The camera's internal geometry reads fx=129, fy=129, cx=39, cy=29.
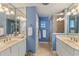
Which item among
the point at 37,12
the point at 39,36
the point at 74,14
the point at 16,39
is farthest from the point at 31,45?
the point at 74,14

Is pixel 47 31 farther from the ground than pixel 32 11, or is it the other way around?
pixel 32 11

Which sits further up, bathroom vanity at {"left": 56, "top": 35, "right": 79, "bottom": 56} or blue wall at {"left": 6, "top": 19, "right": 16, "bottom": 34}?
blue wall at {"left": 6, "top": 19, "right": 16, "bottom": 34}

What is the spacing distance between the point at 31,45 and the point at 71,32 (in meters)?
1.24

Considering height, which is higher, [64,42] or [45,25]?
[45,25]

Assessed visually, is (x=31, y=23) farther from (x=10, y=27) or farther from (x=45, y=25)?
(x=10, y=27)

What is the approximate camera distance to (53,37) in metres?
3.22

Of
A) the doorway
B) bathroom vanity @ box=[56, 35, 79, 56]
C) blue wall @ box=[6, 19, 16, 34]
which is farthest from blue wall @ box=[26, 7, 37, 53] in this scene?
bathroom vanity @ box=[56, 35, 79, 56]

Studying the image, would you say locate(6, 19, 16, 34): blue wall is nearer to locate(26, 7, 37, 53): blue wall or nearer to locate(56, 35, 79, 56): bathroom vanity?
locate(26, 7, 37, 53): blue wall

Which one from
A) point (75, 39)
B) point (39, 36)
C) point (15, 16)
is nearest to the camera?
point (75, 39)

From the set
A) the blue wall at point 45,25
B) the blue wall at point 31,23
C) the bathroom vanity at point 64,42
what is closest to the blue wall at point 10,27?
the blue wall at point 31,23

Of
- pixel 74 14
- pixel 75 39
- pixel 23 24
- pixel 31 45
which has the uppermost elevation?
pixel 74 14

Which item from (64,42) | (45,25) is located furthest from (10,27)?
(64,42)

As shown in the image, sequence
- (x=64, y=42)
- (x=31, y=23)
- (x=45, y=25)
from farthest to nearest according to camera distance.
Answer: (x=31, y=23)
(x=45, y=25)
(x=64, y=42)

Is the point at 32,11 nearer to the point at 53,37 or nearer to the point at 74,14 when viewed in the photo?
the point at 53,37
